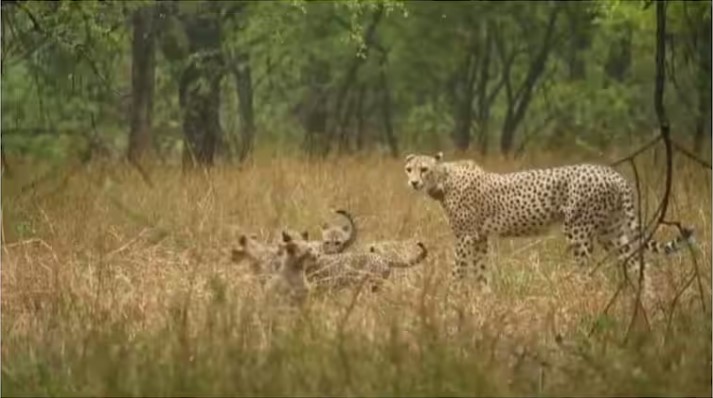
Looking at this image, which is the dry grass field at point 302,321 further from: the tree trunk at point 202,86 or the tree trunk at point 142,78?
the tree trunk at point 202,86

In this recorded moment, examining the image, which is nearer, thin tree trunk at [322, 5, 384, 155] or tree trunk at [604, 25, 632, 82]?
thin tree trunk at [322, 5, 384, 155]

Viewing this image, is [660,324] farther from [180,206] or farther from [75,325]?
[180,206]

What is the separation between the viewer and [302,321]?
6.02 metres

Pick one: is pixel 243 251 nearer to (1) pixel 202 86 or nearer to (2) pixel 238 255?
(2) pixel 238 255

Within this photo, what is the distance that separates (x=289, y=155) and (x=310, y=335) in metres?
11.5

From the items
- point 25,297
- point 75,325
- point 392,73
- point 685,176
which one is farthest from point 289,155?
point 392,73

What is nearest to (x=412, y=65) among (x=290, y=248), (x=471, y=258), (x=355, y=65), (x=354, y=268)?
(x=355, y=65)

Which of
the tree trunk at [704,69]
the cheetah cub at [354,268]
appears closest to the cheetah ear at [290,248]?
the cheetah cub at [354,268]

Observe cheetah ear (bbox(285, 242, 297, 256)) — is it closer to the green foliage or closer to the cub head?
the cub head

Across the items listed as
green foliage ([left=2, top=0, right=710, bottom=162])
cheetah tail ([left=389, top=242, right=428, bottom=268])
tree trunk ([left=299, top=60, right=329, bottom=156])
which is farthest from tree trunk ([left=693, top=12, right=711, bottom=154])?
cheetah tail ([left=389, top=242, right=428, bottom=268])

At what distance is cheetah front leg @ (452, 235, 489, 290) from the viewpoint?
8.98 metres

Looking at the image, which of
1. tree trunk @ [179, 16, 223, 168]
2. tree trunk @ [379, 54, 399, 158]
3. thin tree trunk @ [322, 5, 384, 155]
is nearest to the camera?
tree trunk @ [179, 16, 223, 168]

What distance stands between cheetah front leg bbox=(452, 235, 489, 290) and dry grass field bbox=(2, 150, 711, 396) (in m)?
0.10

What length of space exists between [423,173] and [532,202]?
0.79m
